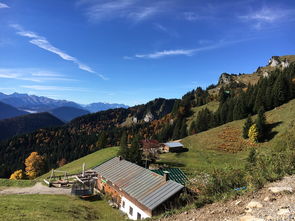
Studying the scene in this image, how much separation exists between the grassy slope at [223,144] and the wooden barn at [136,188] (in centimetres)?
2145

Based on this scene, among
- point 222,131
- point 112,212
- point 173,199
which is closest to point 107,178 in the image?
point 112,212

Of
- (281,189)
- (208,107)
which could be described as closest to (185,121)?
(208,107)

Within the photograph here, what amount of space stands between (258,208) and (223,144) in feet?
193

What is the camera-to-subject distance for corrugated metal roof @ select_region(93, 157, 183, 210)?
837 inches

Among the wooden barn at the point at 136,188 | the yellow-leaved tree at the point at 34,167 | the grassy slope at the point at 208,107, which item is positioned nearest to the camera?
the wooden barn at the point at 136,188

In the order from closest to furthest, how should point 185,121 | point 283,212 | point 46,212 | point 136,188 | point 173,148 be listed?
point 283,212 < point 46,212 < point 136,188 < point 173,148 < point 185,121

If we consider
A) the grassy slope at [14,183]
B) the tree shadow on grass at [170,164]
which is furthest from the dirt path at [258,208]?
the tree shadow on grass at [170,164]

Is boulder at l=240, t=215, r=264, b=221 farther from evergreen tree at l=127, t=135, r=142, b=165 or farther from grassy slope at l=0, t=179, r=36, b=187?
grassy slope at l=0, t=179, r=36, b=187

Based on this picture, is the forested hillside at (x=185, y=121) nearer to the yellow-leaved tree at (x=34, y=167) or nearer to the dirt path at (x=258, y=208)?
the yellow-leaved tree at (x=34, y=167)

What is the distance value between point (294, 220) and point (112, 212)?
75.5 ft

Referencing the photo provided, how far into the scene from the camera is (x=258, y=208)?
7902 millimetres

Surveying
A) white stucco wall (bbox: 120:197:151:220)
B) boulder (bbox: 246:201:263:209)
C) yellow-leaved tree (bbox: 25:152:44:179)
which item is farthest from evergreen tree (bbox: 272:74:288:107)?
yellow-leaved tree (bbox: 25:152:44:179)

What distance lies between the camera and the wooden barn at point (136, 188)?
2084 centimetres

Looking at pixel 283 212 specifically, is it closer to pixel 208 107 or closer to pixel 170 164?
pixel 170 164
